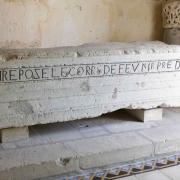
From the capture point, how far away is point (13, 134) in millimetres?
2803

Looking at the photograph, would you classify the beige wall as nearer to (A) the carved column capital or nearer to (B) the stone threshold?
(A) the carved column capital

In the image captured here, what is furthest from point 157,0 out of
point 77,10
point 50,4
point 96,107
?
point 96,107

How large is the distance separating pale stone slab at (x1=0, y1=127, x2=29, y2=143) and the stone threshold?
2.2 inches

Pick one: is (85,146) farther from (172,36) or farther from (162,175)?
(172,36)

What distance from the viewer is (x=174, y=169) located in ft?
8.91

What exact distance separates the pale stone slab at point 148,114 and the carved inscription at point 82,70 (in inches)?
17.1

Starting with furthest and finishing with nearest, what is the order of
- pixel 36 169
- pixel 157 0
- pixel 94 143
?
pixel 157 0, pixel 94 143, pixel 36 169

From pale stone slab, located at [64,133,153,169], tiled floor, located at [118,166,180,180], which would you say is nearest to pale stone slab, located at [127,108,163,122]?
pale stone slab, located at [64,133,153,169]

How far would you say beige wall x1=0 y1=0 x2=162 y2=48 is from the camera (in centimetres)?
348

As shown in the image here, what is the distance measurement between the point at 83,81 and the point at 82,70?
0.10 m

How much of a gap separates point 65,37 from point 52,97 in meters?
1.18

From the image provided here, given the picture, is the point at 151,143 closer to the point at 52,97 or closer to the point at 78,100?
the point at 78,100

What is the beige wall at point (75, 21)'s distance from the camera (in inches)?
137

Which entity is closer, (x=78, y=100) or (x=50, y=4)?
(x=78, y=100)
